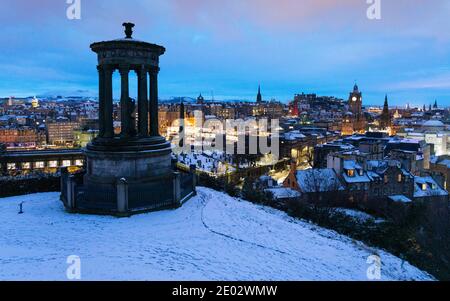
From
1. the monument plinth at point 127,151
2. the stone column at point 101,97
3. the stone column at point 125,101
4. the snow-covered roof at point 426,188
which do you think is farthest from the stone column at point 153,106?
the snow-covered roof at point 426,188

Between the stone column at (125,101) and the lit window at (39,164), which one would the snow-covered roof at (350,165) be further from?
the lit window at (39,164)

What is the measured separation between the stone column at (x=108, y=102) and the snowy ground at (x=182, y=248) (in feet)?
13.2

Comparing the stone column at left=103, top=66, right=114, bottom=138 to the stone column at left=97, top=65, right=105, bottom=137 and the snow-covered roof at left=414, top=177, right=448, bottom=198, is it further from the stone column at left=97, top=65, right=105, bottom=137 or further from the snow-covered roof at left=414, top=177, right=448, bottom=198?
the snow-covered roof at left=414, top=177, right=448, bottom=198

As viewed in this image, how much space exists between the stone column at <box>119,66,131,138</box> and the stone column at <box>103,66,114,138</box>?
0.53m

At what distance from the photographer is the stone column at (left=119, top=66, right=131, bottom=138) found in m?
16.9

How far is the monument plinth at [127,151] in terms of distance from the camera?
1559cm

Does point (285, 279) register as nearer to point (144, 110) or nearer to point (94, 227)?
point (94, 227)

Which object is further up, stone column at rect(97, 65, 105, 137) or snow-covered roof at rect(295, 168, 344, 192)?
stone column at rect(97, 65, 105, 137)

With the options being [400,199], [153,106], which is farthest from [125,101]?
[400,199]

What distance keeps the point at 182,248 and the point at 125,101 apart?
8315 mm

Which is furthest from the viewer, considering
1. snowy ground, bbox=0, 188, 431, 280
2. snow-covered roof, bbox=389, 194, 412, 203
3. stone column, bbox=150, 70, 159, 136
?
snow-covered roof, bbox=389, 194, 412, 203

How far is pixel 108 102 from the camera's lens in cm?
1727

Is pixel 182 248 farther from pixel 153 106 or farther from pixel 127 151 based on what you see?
pixel 153 106

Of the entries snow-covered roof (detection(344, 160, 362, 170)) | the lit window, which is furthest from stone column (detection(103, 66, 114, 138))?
snow-covered roof (detection(344, 160, 362, 170))
